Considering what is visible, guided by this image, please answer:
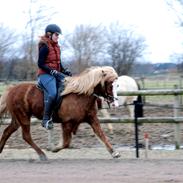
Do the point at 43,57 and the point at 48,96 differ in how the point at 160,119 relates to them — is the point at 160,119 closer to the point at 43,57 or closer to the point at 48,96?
the point at 48,96

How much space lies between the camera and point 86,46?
4444 centimetres

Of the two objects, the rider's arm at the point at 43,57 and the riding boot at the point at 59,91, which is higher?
the rider's arm at the point at 43,57

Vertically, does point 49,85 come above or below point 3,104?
above

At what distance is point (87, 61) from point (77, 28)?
570cm

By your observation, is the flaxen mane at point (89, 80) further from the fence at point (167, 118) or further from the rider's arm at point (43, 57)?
the fence at point (167, 118)

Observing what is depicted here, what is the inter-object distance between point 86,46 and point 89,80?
3453 centimetres

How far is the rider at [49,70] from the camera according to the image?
9.88 metres

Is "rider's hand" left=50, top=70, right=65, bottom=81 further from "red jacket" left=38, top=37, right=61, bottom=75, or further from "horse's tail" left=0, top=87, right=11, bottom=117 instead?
"horse's tail" left=0, top=87, right=11, bottom=117

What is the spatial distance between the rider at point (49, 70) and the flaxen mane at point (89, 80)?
0.60ft

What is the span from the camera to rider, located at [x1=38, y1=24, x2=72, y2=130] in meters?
9.88

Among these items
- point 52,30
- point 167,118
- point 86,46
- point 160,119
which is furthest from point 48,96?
point 86,46

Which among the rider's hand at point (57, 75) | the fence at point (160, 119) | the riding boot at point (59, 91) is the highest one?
the rider's hand at point (57, 75)

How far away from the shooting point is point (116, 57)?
1838 inches

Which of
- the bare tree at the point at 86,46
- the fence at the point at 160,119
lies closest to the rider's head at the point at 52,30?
the fence at the point at 160,119
